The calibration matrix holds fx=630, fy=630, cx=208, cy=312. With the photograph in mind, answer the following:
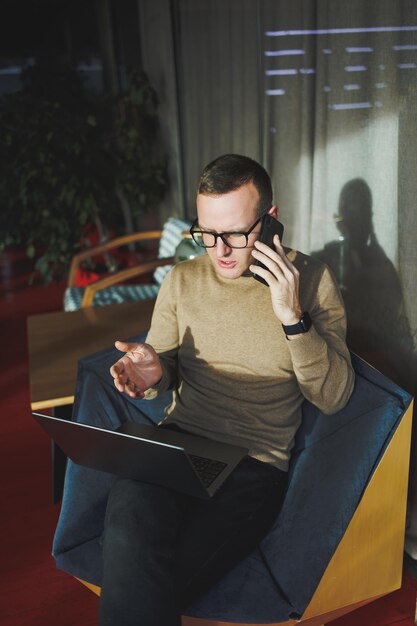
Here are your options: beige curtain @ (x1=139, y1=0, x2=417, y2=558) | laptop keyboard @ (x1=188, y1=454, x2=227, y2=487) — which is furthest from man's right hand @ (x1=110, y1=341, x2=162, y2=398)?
beige curtain @ (x1=139, y1=0, x2=417, y2=558)

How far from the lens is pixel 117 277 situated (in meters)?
3.32

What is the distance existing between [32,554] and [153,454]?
1.09m

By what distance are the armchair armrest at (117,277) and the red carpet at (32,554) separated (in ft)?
2.18

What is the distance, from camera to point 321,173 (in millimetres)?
2281

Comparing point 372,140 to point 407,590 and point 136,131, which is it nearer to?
point 407,590

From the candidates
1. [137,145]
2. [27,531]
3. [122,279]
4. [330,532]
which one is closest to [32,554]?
[27,531]

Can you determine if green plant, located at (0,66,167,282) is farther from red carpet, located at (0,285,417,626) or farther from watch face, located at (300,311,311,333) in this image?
watch face, located at (300,311,311,333)

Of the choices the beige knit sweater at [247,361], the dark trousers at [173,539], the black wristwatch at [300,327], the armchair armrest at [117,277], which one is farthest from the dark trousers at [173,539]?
the armchair armrest at [117,277]

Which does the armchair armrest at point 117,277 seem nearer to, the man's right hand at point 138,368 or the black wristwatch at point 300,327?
the man's right hand at point 138,368

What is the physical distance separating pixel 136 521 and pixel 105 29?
597cm

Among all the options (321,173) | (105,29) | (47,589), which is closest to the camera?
(47,589)

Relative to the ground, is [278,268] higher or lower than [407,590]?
higher

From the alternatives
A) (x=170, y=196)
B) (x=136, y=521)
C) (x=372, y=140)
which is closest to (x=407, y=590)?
(x=136, y=521)

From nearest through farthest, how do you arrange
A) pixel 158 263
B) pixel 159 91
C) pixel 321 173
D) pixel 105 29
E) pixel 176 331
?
pixel 176 331 < pixel 321 173 < pixel 158 263 < pixel 159 91 < pixel 105 29
